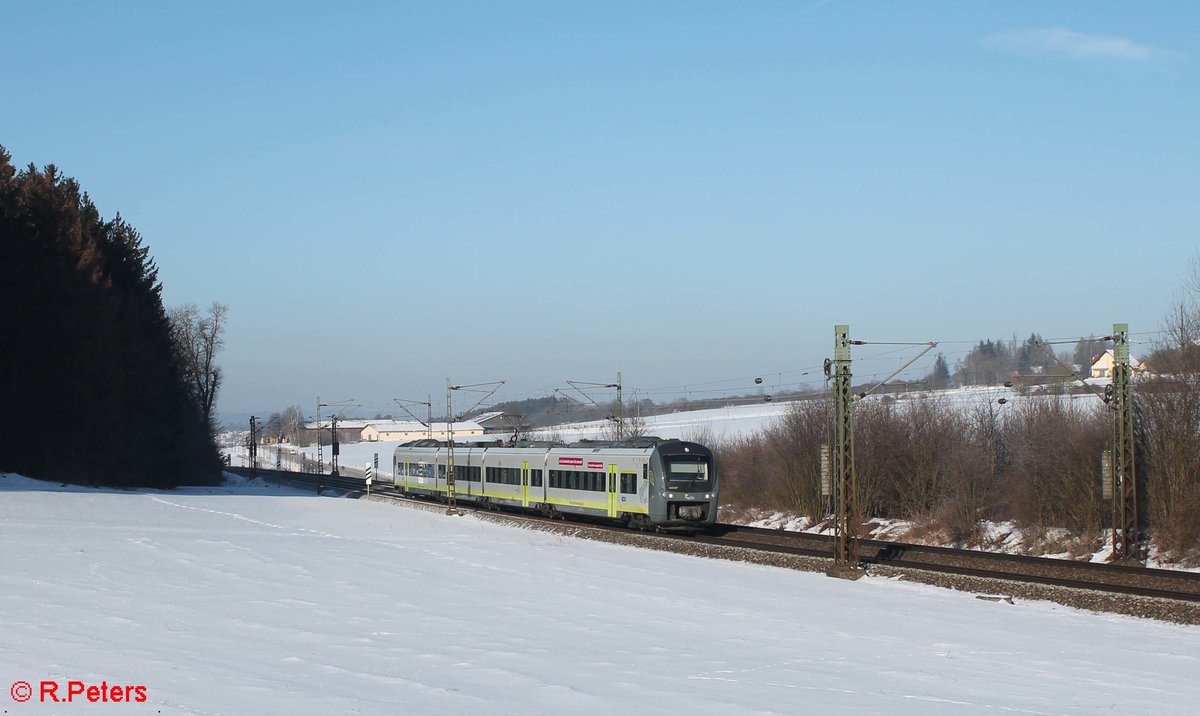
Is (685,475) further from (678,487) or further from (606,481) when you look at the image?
(606,481)

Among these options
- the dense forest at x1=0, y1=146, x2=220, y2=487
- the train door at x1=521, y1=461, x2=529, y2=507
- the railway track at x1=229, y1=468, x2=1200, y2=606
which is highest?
the dense forest at x1=0, y1=146, x2=220, y2=487

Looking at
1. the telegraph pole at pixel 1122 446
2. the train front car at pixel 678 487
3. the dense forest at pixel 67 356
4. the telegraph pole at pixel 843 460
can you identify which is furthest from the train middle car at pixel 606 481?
the dense forest at pixel 67 356

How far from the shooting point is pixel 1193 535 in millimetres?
27875

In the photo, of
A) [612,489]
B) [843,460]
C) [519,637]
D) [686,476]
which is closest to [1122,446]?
[843,460]

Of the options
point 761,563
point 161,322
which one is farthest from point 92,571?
point 161,322

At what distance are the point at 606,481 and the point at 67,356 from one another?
26.3 meters

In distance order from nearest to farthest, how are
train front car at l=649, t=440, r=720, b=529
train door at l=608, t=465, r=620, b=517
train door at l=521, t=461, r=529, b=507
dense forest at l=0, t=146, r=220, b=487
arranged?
1. train front car at l=649, t=440, r=720, b=529
2. train door at l=608, t=465, r=620, b=517
3. train door at l=521, t=461, r=529, b=507
4. dense forest at l=0, t=146, r=220, b=487

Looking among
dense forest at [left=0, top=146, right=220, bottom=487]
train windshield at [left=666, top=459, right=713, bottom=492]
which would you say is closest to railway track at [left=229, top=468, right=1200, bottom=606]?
train windshield at [left=666, top=459, right=713, bottom=492]

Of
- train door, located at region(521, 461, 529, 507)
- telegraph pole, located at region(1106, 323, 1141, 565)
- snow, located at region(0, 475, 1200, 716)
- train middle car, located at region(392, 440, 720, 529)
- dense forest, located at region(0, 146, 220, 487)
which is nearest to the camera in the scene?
snow, located at region(0, 475, 1200, 716)

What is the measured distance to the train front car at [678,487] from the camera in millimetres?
33625

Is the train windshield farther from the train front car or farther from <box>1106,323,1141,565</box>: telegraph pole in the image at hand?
<box>1106,323,1141,565</box>: telegraph pole

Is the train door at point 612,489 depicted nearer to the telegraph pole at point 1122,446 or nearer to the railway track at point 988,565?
the railway track at point 988,565

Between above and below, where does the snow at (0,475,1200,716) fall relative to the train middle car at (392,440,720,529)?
below

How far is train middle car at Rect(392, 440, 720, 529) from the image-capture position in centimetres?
3381
